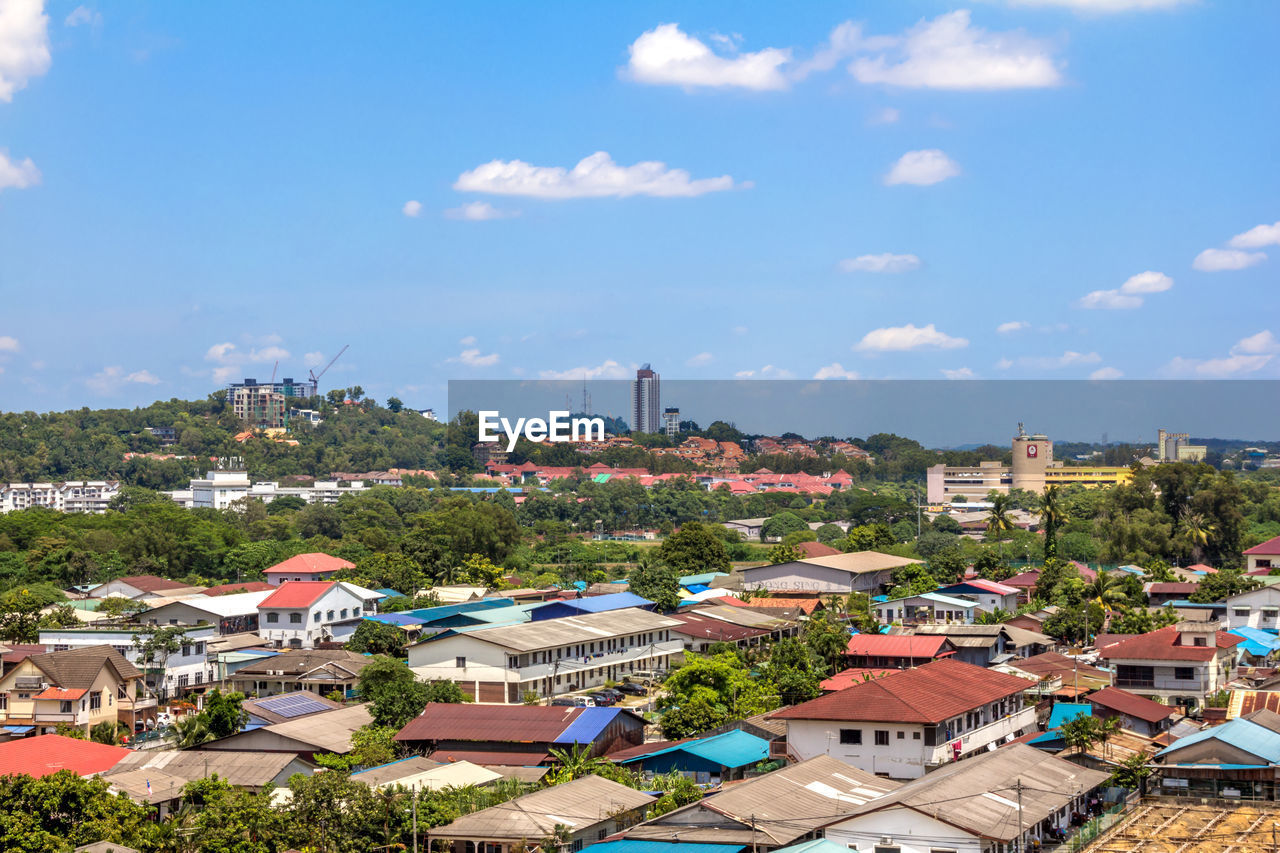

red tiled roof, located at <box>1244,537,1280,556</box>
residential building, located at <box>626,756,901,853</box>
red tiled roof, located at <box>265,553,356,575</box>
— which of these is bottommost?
residential building, located at <box>626,756,901,853</box>

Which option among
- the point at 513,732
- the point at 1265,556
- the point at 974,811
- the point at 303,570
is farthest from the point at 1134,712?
the point at 303,570

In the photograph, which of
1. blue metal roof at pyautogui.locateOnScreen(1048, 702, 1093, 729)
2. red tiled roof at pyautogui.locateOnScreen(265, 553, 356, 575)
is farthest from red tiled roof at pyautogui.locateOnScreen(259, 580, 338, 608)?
blue metal roof at pyautogui.locateOnScreen(1048, 702, 1093, 729)

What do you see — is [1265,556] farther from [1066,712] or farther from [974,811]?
[974,811]

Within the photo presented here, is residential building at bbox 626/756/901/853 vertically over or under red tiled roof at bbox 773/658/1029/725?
under

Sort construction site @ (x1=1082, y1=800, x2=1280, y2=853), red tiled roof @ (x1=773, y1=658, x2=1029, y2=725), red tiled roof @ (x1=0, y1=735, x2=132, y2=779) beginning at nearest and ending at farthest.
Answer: construction site @ (x1=1082, y1=800, x2=1280, y2=853) → red tiled roof @ (x1=0, y1=735, x2=132, y2=779) → red tiled roof @ (x1=773, y1=658, x2=1029, y2=725)

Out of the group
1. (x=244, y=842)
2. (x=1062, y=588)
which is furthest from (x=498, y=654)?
(x=1062, y=588)

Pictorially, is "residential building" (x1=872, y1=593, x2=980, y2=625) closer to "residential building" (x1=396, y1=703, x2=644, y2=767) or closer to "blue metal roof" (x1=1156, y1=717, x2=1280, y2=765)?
"residential building" (x1=396, y1=703, x2=644, y2=767)
